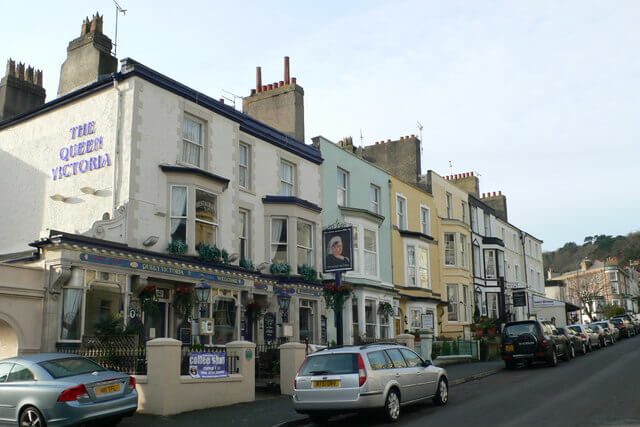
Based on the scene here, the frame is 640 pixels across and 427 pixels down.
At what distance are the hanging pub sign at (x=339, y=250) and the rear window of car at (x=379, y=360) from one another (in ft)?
22.2

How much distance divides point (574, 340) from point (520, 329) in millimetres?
5378

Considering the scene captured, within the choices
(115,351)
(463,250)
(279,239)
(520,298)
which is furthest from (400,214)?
(115,351)

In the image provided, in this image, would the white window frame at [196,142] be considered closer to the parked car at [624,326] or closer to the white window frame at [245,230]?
the white window frame at [245,230]

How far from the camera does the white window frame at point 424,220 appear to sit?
3428 cm

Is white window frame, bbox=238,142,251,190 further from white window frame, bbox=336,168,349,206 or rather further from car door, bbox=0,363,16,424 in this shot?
car door, bbox=0,363,16,424

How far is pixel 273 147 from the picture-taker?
78.1ft

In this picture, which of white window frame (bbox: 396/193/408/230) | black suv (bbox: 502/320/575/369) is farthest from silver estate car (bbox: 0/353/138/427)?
white window frame (bbox: 396/193/408/230)

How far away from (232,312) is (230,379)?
5.93 meters

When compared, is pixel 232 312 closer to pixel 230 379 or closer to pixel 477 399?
pixel 230 379

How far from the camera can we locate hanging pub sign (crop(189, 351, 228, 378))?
45.1 feet

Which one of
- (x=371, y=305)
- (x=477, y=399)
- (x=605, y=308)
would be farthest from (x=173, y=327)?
(x=605, y=308)

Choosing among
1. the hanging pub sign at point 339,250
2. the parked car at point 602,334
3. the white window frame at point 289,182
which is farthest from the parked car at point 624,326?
the hanging pub sign at point 339,250

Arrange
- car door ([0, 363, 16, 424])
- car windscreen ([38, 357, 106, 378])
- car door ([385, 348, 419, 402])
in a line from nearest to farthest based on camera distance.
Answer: car door ([0, 363, 16, 424])
car windscreen ([38, 357, 106, 378])
car door ([385, 348, 419, 402])

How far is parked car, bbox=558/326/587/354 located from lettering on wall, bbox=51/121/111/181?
739 inches
